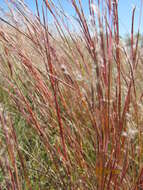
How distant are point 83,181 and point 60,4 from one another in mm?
663

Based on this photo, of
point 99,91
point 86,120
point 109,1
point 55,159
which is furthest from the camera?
point 86,120

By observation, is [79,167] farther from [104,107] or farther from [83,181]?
[104,107]

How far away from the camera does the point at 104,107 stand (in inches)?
25.0

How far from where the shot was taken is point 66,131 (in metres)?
0.86

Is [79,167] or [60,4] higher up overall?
[60,4]

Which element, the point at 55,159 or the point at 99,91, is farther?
the point at 55,159

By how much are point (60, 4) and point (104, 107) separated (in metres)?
0.54

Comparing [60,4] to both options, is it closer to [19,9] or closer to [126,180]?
[19,9]

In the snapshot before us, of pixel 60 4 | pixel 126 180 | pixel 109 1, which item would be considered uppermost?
pixel 60 4

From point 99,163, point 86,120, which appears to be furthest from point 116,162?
point 86,120

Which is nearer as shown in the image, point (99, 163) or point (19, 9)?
point (99, 163)

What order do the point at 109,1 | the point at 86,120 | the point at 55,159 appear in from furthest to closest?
the point at 86,120, the point at 55,159, the point at 109,1

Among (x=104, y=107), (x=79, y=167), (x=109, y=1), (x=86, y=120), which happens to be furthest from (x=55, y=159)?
(x=109, y=1)

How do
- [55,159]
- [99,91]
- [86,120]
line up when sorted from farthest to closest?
[86,120] < [55,159] < [99,91]
